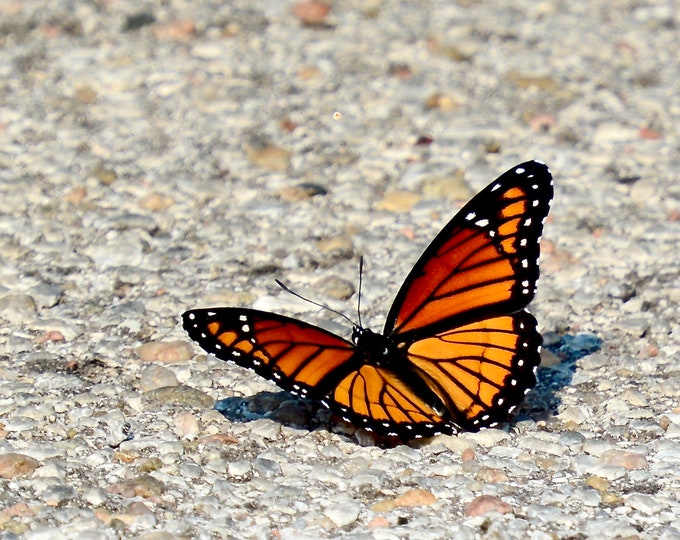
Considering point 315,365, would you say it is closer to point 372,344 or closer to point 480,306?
point 372,344

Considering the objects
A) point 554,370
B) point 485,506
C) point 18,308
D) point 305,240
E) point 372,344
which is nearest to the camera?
point 485,506

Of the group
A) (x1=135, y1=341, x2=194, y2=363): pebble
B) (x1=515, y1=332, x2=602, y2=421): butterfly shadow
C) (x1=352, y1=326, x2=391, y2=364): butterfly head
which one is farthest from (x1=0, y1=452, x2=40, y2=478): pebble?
(x1=515, y1=332, x2=602, y2=421): butterfly shadow

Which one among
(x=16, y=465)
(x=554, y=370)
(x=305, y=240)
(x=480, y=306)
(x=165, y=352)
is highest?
(x=480, y=306)

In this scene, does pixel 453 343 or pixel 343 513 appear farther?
pixel 453 343

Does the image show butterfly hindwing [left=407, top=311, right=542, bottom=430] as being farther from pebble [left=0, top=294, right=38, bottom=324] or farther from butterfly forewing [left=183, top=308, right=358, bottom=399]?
pebble [left=0, top=294, right=38, bottom=324]

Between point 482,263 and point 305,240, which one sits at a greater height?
point 482,263

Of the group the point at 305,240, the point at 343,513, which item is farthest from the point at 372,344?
the point at 305,240

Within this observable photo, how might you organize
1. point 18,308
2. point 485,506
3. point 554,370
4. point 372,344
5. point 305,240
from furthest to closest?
point 305,240 < point 18,308 < point 554,370 < point 372,344 < point 485,506
